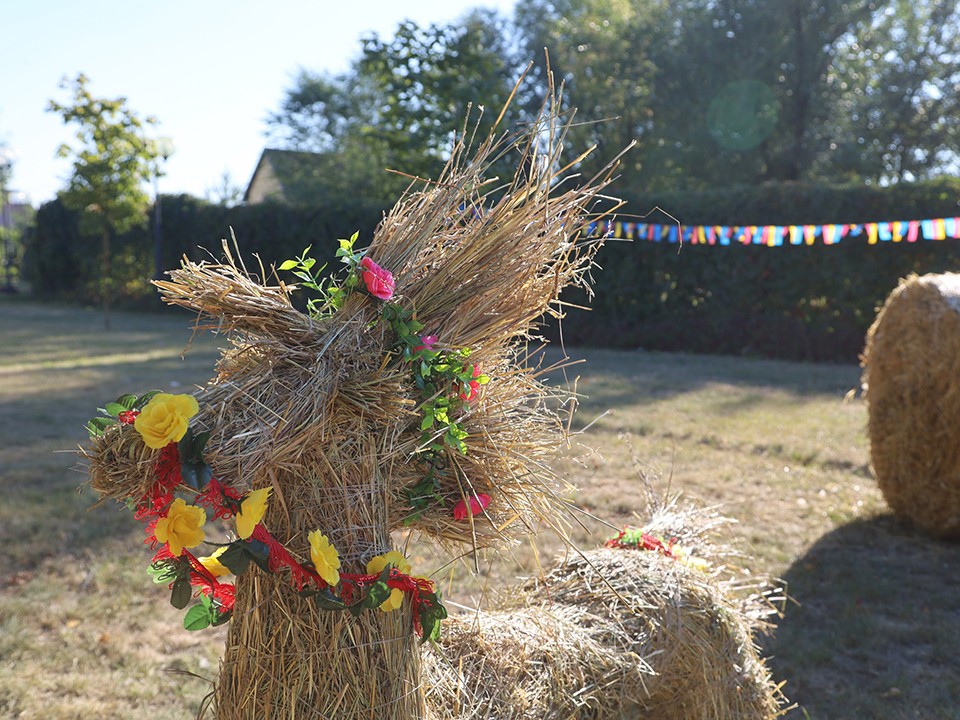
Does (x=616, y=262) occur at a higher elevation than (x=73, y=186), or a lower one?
lower

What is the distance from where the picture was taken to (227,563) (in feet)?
5.41

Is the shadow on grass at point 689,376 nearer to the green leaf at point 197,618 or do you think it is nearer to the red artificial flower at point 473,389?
the red artificial flower at point 473,389

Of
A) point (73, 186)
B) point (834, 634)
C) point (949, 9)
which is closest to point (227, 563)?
point (834, 634)

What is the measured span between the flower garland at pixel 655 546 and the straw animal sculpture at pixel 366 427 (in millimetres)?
863

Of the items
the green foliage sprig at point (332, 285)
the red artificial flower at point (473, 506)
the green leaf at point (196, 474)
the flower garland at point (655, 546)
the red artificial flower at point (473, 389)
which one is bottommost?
the flower garland at point (655, 546)

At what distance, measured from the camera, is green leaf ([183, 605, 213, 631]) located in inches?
72.1

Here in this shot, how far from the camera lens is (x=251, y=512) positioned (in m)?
1.64

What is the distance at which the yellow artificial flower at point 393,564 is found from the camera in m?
1.74

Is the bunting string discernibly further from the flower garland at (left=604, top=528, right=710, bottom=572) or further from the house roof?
the house roof

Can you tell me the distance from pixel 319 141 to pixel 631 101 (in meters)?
19.7

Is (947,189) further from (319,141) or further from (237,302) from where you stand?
(319,141)

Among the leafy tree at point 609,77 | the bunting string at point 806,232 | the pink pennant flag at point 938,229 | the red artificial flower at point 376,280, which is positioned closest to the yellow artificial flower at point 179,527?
the red artificial flower at point 376,280

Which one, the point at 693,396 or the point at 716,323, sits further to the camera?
the point at 716,323

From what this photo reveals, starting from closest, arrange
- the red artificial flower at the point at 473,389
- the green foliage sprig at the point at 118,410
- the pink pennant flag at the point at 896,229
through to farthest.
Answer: the green foliage sprig at the point at 118,410 → the red artificial flower at the point at 473,389 → the pink pennant flag at the point at 896,229
